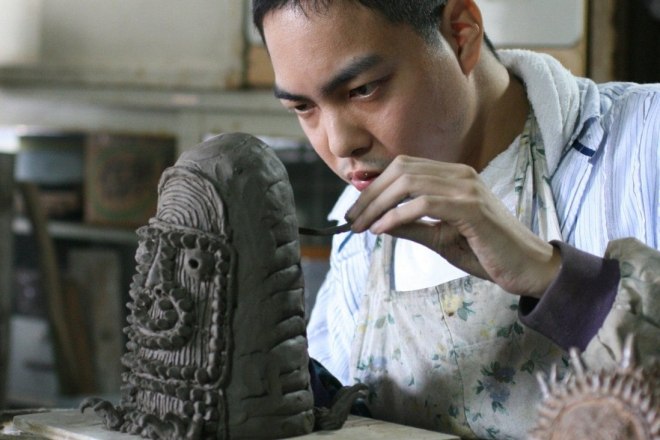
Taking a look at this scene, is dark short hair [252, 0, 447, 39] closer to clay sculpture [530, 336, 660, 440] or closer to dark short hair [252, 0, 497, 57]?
dark short hair [252, 0, 497, 57]

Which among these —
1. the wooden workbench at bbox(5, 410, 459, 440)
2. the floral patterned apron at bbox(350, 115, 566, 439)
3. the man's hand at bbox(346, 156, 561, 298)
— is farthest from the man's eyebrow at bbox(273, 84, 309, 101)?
the wooden workbench at bbox(5, 410, 459, 440)

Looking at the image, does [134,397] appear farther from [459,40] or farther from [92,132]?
[92,132]

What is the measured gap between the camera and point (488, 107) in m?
1.84

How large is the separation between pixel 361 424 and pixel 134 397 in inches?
14.3

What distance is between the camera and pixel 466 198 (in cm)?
145

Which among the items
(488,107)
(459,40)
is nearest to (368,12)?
(459,40)

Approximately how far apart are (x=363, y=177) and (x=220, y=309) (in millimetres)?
338

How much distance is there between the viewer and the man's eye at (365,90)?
1.60 meters

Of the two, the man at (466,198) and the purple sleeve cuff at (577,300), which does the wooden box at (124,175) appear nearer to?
the man at (466,198)

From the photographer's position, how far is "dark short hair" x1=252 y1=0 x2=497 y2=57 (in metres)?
1.58

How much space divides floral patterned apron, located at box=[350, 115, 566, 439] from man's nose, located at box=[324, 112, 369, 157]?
12.3 inches

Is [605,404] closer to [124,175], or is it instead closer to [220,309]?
[220,309]

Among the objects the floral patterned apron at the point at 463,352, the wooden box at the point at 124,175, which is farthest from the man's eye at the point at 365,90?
the wooden box at the point at 124,175

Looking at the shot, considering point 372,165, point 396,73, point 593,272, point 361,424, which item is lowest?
point 361,424
